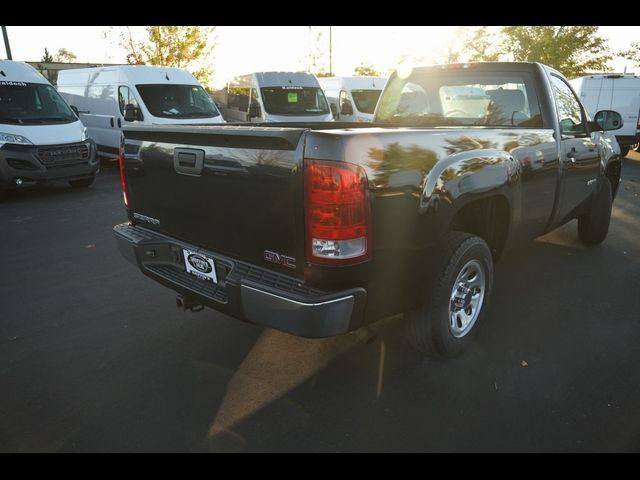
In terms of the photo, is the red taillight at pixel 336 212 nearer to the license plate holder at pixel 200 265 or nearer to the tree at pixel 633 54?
the license plate holder at pixel 200 265

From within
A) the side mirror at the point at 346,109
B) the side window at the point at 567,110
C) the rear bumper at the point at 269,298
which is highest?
the side window at the point at 567,110

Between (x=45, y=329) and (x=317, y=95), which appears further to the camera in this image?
(x=317, y=95)

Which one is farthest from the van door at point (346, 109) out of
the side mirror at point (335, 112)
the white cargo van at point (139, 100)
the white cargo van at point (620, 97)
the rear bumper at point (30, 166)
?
the rear bumper at point (30, 166)

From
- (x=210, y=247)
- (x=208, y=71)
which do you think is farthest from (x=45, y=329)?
(x=208, y=71)

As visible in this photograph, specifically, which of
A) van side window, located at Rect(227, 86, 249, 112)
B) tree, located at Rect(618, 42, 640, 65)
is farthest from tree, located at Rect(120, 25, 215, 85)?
tree, located at Rect(618, 42, 640, 65)

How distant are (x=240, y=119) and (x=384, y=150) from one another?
40.9 ft

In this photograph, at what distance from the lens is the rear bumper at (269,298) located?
7.27 ft

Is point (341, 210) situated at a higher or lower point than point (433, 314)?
higher

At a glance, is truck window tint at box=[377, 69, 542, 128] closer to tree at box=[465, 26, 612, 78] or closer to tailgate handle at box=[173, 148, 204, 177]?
tailgate handle at box=[173, 148, 204, 177]

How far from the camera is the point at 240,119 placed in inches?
554

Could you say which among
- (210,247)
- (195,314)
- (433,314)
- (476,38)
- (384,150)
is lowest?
(195,314)

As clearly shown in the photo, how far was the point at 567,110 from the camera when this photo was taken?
4.29 m

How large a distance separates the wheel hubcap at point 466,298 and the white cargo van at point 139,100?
837 cm
